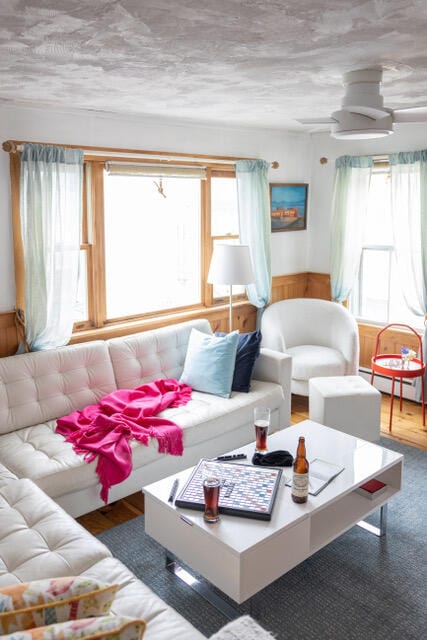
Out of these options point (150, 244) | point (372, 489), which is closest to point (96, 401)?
point (150, 244)

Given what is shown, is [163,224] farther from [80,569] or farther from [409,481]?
[80,569]

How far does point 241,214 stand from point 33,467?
9.31ft

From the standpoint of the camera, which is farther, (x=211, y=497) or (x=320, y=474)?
(x=320, y=474)

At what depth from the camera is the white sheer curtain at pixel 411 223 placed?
15.4 ft

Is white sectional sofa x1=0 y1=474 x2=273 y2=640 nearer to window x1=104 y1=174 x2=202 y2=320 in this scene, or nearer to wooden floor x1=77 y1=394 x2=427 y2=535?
wooden floor x1=77 y1=394 x2=427 y2=535

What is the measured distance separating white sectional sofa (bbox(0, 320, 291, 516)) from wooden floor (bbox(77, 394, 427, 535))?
0.54ft

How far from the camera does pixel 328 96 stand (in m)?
3.20

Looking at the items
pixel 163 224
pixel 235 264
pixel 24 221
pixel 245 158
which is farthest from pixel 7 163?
pixel 245 158

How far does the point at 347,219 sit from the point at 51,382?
3095 mm

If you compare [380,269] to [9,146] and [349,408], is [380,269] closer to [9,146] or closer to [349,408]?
[349,408]

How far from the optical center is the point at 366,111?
2.47 metres

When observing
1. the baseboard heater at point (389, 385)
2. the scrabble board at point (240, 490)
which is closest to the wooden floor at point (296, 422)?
the baseboard heater at point (389, 385)

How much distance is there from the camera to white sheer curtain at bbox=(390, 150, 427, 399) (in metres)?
4.68

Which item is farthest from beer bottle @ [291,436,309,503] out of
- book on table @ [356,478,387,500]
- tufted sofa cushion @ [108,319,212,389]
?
tufted sofa cushion @ [108,319,212,389]
